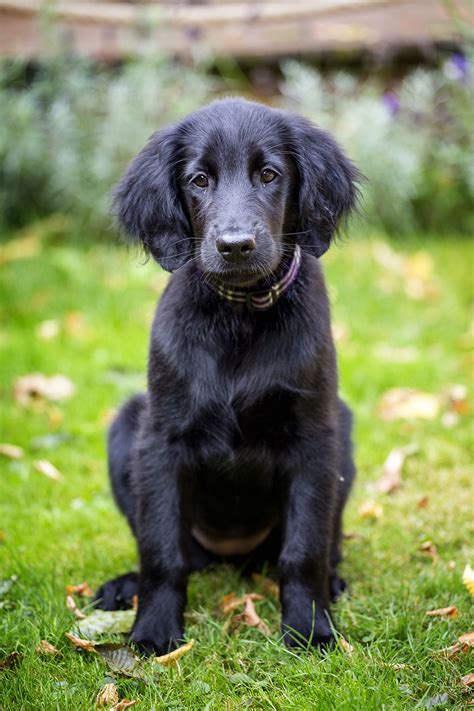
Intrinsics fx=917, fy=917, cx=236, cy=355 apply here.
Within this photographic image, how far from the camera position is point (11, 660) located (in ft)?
7.50

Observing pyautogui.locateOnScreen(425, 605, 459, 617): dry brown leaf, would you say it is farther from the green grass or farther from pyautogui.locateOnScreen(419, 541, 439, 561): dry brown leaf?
pyautogui.locateOnScreen(419, 541, 439, 561): dry brown leaf

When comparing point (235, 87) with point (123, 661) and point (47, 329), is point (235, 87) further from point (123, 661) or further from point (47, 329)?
Result: point (123, 661)

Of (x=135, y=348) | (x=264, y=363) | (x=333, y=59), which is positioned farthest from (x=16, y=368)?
(x=333, y=59)

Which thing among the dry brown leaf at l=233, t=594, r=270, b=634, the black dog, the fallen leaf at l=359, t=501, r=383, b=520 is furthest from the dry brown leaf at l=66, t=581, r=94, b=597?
the fallen leaf at l=359, t=501, r=383, b=520

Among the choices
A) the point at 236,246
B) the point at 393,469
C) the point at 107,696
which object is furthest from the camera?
the point at 393,469

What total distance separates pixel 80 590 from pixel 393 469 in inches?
55.5

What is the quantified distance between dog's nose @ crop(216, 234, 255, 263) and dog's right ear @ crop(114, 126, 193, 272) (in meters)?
0.30

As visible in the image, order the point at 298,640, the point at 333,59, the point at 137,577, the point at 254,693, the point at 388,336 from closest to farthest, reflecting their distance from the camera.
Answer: the point at 254,693 → the point at 298,640 → the point at 137,577 → the point at 388,336 → the point at 333,59

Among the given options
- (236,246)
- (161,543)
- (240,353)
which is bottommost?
Answer: (161,543)

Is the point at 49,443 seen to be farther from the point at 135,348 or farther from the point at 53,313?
the point at 53,313

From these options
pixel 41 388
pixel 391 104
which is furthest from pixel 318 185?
pixel 391 104

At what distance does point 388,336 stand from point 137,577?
2635mm

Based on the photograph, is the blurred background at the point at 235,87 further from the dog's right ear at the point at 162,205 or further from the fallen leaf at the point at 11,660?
the fallen leaf at the point at 11,660

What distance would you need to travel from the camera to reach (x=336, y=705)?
6.51ft
